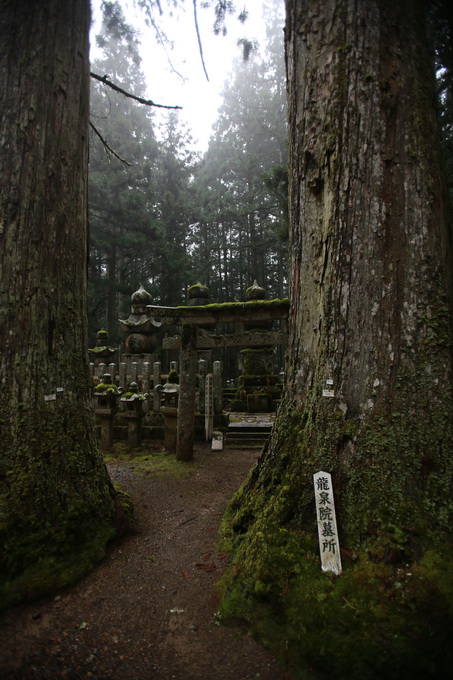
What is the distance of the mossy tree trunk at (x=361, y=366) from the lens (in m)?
1.73

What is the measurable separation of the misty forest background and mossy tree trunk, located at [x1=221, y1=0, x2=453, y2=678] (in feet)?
45.2

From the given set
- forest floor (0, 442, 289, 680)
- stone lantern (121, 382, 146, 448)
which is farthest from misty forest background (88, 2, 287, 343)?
forest floor (0, 442, 289, 680)

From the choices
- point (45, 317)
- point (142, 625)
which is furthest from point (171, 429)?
point (142, 625)

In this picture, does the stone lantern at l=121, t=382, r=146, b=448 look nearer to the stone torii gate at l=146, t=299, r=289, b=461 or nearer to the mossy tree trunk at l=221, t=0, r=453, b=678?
the stone torii gate at l=146, t=299, r=289, b=461

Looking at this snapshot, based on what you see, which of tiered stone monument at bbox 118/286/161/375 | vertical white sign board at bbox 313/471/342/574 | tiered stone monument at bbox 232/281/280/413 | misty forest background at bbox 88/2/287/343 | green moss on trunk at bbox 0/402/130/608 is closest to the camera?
vertical white sign board at bbox 313/471/342/574

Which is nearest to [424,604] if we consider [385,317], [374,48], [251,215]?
[385,317]

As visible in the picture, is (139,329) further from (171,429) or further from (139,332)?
(171,429)

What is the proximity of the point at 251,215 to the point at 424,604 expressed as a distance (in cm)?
2055

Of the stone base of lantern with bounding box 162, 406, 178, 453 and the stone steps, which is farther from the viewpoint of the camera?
the stone steps

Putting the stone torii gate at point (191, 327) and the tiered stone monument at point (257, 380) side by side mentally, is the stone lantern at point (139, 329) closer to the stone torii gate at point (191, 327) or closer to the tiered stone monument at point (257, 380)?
the tiered stone monument at point (257, 380)

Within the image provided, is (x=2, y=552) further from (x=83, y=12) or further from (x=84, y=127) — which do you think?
(x=83, y=12)

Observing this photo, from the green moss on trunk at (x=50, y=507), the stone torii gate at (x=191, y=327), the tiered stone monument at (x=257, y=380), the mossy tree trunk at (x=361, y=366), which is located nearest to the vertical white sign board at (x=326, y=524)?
the mossy tree trunk at (x=361, y=366)

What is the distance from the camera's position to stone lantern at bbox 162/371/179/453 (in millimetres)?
6121

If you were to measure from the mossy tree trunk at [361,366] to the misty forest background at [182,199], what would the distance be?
45.2 feet
